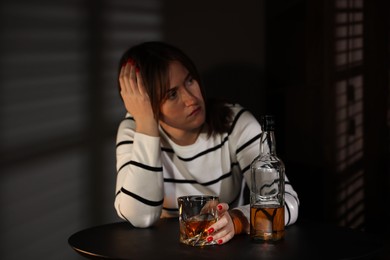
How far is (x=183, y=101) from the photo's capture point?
1660 millimetres

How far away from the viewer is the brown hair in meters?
1.66

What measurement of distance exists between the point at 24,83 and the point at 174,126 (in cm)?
65

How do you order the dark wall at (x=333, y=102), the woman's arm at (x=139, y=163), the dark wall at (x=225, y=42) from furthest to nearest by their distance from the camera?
the dark wall at (x=225, y=42)
the dark wall at (x=333, y=102)
the woman's arm at (x=139, y=163)

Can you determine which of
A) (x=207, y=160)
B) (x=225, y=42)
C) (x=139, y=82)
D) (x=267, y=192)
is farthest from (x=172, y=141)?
(x=225, y=42)

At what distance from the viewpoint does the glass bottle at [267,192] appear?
121cm

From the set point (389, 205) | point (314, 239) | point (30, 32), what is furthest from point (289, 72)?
point (314, 239)

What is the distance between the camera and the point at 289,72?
2336 mm

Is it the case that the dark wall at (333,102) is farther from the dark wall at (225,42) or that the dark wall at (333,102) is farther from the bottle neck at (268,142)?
the bottle neck at (268,142)

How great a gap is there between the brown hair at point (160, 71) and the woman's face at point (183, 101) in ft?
0.06

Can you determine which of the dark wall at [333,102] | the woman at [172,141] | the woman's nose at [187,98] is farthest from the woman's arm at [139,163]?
the dark wall at [333,102]

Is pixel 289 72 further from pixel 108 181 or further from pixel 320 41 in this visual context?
pixel 108 181

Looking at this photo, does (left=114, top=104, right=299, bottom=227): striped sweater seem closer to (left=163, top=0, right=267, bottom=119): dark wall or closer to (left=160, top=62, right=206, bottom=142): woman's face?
(left=160, top=62, right=206, bottom=142): woman's face

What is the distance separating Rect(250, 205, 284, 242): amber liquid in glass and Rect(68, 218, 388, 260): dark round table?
0.02m

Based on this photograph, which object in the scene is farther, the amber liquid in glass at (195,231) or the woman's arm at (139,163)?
the woman's arm at (139,163)
